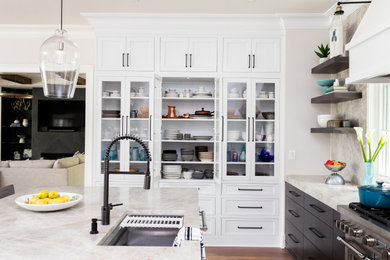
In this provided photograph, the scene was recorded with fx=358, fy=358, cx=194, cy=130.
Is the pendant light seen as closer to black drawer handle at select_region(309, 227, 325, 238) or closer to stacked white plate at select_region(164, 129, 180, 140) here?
black drawer handle at select_region(309, 227, 325, 238)

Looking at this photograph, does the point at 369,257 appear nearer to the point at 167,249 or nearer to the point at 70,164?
the point at 167,249

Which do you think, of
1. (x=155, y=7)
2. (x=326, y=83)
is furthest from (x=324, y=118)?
(x=155, y=7)

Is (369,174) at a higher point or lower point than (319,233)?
higher

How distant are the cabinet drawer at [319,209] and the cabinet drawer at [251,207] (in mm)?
987

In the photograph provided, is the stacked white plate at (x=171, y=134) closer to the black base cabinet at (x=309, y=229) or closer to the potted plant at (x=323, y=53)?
the black base cabinet at (x=309, y=229)

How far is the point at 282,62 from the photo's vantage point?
4.32 m

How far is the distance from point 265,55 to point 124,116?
6.10 feet

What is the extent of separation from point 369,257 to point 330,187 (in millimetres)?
1367

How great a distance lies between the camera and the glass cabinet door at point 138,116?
4.32m

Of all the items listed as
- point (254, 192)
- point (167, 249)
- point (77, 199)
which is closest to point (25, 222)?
point (77, 199)

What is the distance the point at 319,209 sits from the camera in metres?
2.97

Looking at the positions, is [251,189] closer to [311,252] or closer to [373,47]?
[311,252]

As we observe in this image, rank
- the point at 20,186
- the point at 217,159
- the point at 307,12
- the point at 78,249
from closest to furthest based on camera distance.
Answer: the point at 78,249
the point at 307,12
the point at 217,159
the point at 20,186

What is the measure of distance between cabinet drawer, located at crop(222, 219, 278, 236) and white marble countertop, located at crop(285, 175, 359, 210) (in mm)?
653
